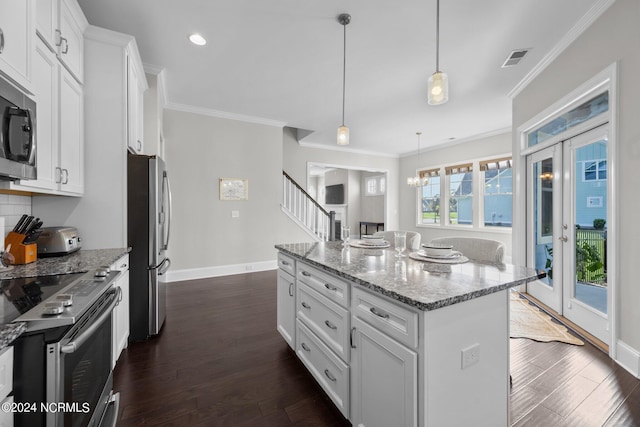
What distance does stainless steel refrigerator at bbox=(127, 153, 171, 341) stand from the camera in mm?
2479

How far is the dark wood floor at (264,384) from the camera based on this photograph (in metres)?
1.62

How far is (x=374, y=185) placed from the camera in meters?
10.3

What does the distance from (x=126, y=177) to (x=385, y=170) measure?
23.8 ft

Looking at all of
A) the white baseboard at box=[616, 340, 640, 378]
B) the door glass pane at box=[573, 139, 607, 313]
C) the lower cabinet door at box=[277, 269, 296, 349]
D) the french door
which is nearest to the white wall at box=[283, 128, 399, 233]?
the french door

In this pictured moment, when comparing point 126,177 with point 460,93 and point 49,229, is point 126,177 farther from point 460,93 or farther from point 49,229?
point 460,93

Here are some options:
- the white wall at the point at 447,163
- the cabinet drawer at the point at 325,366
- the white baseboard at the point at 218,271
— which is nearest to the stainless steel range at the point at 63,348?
the cabinet drawer at the point at 325,366

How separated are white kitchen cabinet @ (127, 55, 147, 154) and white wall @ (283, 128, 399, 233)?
3.96 metres

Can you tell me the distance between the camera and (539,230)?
364 cm

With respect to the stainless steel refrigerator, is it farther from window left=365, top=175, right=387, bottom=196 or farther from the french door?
window left=365, top=175, right=387, bottom=196

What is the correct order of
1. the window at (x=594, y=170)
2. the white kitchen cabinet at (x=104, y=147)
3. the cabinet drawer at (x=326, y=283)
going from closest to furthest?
the cabinet drawer at (x=326, y=283)
the white kitchen cabinet at (x=104, y=147)
the window at (x=594, y=170)

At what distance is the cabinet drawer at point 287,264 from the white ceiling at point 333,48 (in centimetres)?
222

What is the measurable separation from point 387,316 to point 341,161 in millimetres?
6819

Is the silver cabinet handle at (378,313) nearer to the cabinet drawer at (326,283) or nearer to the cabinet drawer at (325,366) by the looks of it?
the cabinet drawer at (326,283)

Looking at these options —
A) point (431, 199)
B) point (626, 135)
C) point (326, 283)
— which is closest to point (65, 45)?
point (326, 283)
